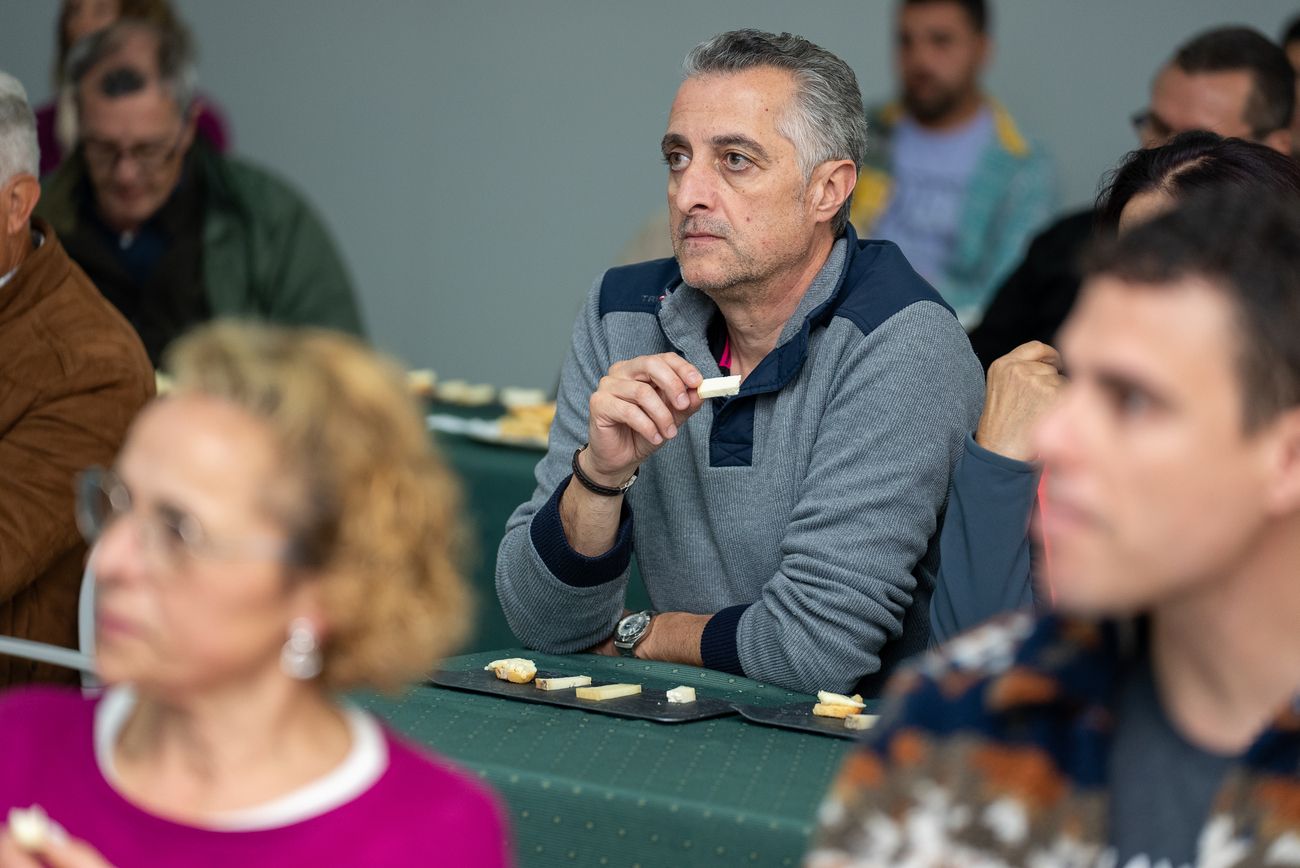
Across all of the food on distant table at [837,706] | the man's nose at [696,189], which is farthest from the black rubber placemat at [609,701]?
the man's nose at [696,189]

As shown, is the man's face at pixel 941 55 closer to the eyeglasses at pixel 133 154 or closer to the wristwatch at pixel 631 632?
the eyeglasses at pixel 133 154

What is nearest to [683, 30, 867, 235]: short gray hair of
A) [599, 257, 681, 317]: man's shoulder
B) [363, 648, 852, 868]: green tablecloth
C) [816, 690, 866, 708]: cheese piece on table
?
[599, 257, 681, 317]: man's shoulder

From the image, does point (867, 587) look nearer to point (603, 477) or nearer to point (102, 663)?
point (603, 477)

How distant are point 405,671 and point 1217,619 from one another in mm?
578

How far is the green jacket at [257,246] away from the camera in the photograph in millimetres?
4234

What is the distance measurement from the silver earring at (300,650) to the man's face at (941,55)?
14.3 ft

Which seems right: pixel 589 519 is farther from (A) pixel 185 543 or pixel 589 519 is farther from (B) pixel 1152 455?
(B) pixel 1152 455

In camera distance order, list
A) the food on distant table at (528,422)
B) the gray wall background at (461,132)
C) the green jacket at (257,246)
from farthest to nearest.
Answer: the gray wall background at (461,132)
the green jacket at (257,246)
the food on distant table at (528,422)

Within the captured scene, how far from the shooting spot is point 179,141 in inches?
165

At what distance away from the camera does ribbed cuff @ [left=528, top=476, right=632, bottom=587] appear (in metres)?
2.31

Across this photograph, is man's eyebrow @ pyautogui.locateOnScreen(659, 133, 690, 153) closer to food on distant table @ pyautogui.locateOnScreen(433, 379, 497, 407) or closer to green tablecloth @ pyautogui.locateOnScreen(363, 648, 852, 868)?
green tablecloth @ pyautogui.locateOnScreen(363, 648, 852, 868)

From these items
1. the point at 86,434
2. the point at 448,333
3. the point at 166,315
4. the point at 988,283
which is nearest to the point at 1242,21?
the point at 988,283

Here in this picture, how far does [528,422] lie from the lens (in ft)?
11.9

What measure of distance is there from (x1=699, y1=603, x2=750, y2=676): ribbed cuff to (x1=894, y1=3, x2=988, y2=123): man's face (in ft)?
10.9
